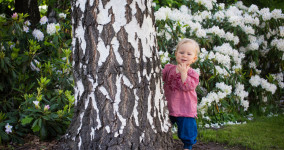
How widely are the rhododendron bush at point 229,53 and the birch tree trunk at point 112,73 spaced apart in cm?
164

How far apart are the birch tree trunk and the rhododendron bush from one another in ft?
5.37

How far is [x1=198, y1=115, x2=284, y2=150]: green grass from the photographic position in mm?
3131

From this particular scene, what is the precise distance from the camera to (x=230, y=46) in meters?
4.62

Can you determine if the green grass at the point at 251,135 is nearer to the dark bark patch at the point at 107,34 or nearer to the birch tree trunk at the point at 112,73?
the birch tree trunk at the point at 112,73

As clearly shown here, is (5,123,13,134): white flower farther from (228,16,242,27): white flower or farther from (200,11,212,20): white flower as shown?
(228,16,242,27): white flower

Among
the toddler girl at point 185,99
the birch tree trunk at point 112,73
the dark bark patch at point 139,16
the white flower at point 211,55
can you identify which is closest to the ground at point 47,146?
the toddler girl at point 185,99

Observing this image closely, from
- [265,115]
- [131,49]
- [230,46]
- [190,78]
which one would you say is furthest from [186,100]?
[265,115]

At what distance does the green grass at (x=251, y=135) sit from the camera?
3131mm

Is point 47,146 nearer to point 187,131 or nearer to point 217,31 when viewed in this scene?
point 187,131

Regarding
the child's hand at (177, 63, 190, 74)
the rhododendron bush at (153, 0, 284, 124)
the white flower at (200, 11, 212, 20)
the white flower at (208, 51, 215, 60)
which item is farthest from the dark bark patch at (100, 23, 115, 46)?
the white flower at (200, 11, 212, 20)

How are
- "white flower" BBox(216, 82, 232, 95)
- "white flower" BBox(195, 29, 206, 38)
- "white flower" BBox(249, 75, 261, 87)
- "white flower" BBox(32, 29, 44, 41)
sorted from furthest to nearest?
"white flower" BBox(249, 75, 261, 87)
"white flower" BBox(195, 29, 206, 38)
"white flower" BBox(216, 82, 232, 95)
"white flower" BBox(32, 29, 44, 41)

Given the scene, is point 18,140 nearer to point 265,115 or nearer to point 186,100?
point 186,100

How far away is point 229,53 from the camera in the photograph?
4500mm

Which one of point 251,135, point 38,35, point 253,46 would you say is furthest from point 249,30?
point 38,35
